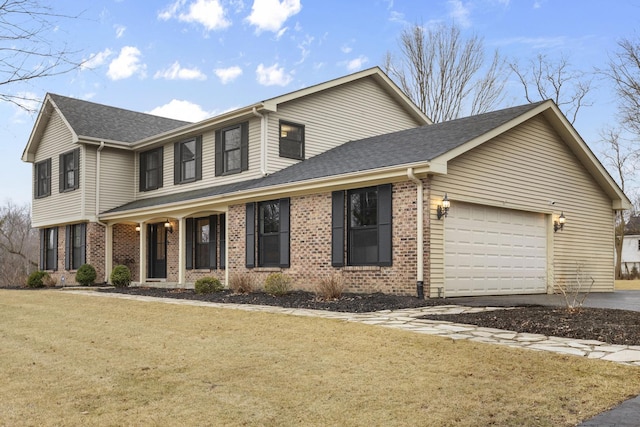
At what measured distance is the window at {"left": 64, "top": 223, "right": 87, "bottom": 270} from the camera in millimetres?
21688

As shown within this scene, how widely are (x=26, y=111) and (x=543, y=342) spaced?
639cm

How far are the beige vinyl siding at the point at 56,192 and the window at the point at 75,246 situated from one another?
0.45m

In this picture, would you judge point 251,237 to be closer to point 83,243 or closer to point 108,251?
point 108,251

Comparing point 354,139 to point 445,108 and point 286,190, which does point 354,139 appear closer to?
point 286,190

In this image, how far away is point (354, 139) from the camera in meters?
19.4

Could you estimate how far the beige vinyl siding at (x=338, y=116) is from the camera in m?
17.1

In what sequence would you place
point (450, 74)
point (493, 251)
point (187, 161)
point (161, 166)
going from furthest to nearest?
1. point (450, 74)
2. point (161, 166)
3. point (187, 161)
4. point (493, 251)

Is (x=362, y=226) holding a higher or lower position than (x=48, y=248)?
higher

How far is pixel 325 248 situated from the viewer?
13.9 m

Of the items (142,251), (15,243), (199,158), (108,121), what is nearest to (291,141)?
(199,158)

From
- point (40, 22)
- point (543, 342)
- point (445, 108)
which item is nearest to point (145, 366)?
point (40, 22)

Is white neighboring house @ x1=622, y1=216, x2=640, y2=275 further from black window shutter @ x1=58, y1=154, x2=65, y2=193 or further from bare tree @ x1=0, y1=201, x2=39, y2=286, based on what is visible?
bare tree @ x1=0, y1=201, x2=39, y2=286

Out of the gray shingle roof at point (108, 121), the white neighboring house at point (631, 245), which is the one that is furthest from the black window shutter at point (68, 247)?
the white neighboring house at point (631, 245)

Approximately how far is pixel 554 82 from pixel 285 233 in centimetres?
2255
